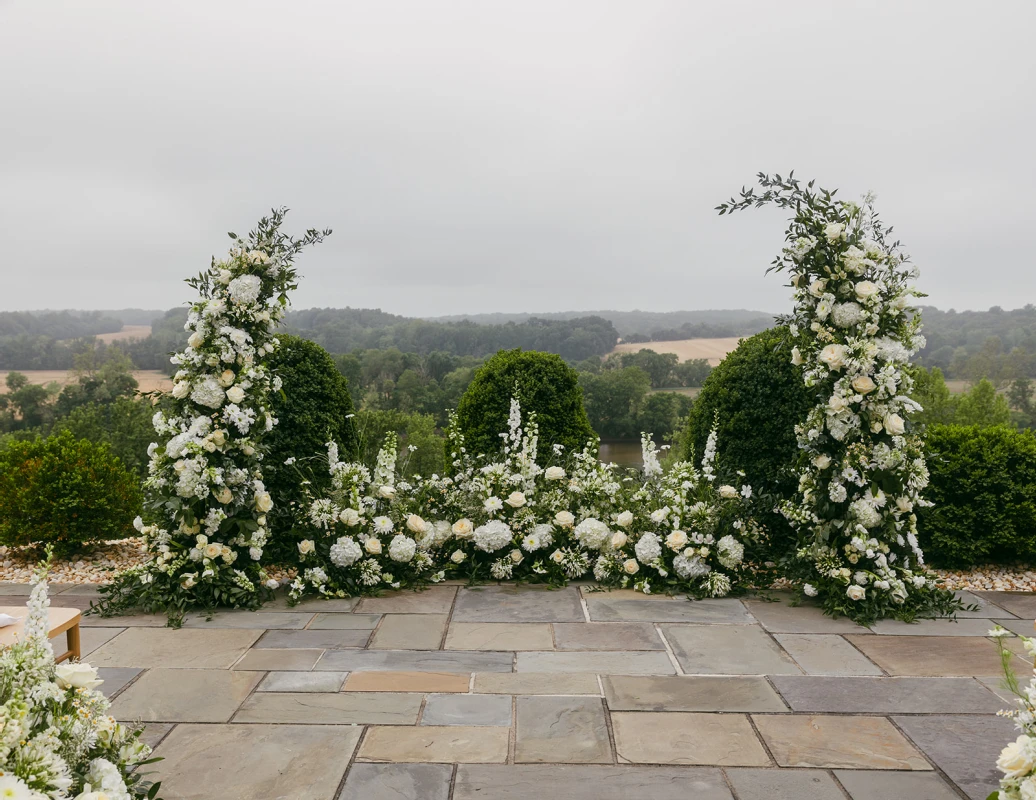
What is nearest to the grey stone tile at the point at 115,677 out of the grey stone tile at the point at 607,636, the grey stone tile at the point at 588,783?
the grey stone tile at the point at 588,783

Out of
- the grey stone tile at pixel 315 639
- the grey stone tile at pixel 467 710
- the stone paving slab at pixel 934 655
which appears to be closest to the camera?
the grey stone tile at pixel 467 710

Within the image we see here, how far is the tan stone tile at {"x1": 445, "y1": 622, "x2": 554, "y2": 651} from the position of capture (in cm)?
386

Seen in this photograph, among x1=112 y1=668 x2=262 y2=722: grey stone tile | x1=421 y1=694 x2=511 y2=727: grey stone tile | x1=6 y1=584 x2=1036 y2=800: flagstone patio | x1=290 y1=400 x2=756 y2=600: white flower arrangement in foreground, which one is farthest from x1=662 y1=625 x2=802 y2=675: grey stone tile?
x1=112 y1=668 x2=262 y2=722: grey stone tile

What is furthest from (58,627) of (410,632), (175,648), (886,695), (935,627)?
(935,627)

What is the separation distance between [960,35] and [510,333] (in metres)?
10.0

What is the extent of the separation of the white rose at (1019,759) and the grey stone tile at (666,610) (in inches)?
102

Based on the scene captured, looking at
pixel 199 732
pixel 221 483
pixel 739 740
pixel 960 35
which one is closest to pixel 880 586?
pixel 739 740

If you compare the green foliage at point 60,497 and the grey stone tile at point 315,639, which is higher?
the green foliage at point 60,497

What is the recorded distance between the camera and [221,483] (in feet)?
13.9

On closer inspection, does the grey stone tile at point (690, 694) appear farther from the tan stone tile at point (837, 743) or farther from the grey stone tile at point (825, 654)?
the grey stone tile at point (825, 654)

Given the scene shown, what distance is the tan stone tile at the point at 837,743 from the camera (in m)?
2.69

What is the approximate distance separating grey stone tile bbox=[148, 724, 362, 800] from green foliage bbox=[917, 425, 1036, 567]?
4.47 m

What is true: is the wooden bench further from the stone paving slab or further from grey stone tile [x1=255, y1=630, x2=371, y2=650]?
the stone paving slab

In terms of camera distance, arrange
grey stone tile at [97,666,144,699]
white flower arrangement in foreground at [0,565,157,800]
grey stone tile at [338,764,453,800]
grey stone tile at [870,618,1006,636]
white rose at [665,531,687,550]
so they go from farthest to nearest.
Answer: white rose at [665,531,687,550] < grey stone tile at [870,618,1006,636] < grey stone tile at [97,666,144,699] < grey stone tile at [338,764,453,800] < white flower arrangement in foreground at [0,565,157,800]
